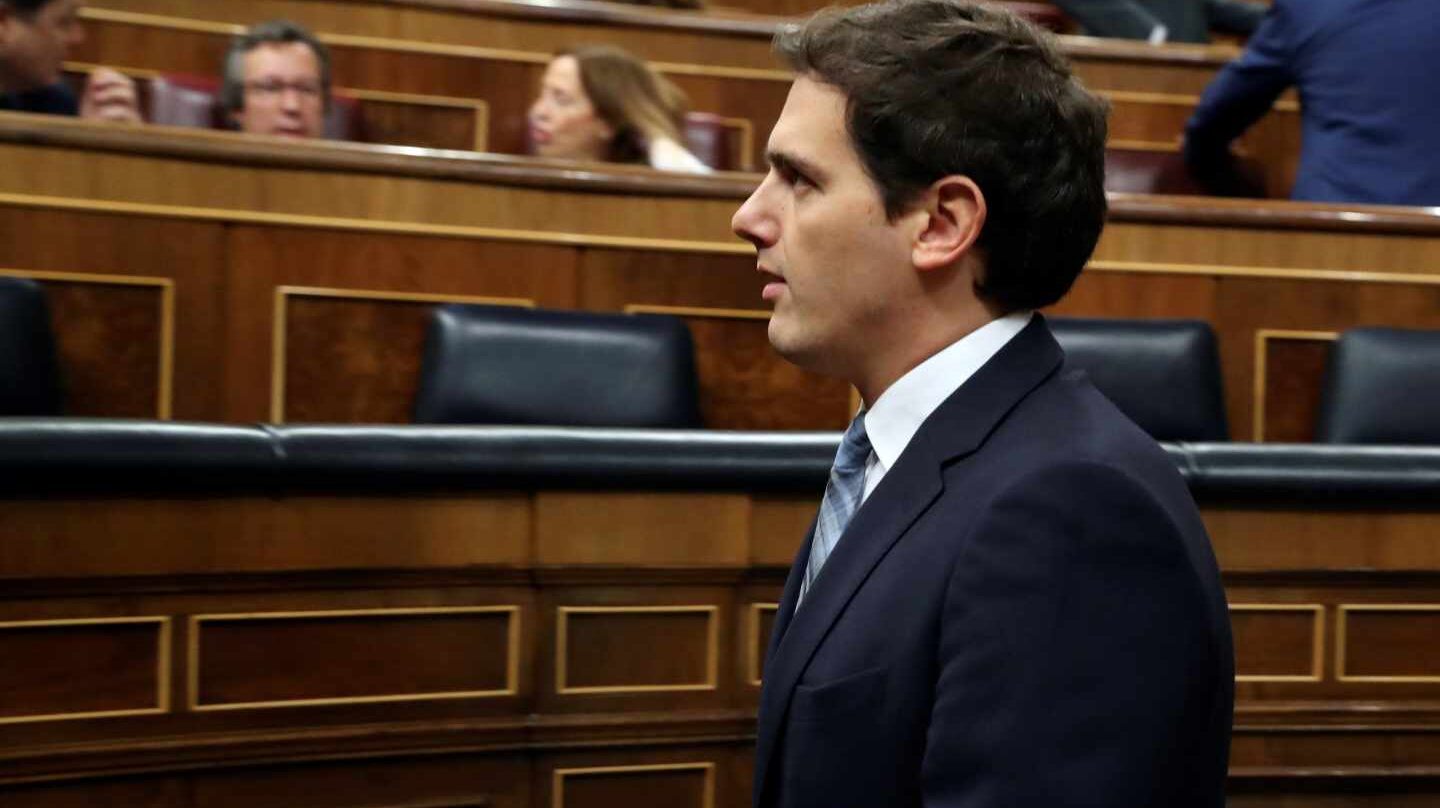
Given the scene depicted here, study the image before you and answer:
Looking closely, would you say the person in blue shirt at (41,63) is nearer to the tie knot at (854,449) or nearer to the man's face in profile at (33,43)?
the man's face in profile at (33,43)

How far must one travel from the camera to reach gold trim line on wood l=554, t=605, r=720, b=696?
823mm

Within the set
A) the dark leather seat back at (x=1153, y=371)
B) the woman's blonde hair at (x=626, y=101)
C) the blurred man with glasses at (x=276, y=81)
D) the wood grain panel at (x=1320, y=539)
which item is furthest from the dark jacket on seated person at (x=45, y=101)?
the wood grain panel at (x=1320, y=539)

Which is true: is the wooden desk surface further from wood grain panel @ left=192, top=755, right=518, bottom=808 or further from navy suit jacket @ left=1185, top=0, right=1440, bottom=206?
navy suit jacket @ left=1185, top=0, right=1440, bottom=206

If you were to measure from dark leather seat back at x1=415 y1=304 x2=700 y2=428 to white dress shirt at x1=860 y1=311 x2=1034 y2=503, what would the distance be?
2.01 feet

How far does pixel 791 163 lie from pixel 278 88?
100 centimetres

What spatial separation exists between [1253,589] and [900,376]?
1.77 ft

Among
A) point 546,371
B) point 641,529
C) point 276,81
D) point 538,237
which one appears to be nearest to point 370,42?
point 276,81

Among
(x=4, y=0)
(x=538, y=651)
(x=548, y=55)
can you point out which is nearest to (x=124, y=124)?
(x=4, y=0)

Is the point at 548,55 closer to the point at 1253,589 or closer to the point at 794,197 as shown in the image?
the point at 1253,589

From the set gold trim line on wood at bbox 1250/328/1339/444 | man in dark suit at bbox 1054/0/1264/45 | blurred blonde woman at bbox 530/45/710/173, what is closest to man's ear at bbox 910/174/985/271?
gold trim line on wood at bbox 1250/328/1339/444

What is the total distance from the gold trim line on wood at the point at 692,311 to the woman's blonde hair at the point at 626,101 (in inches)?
10.8

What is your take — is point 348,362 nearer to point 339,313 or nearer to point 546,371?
point 339,313

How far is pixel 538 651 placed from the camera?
2.70 feet

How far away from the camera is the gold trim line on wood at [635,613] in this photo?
32.4 inches
